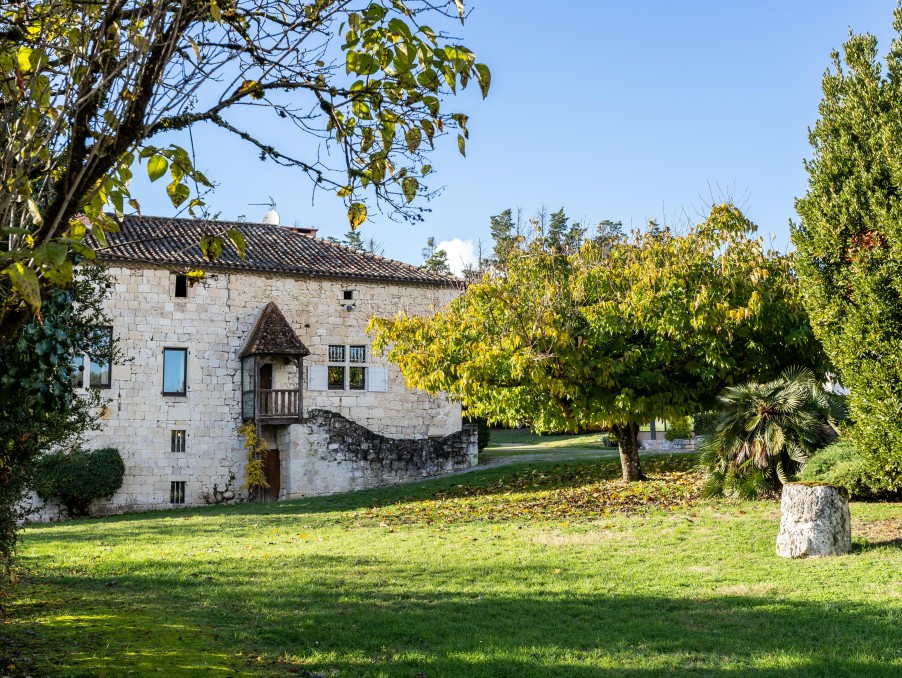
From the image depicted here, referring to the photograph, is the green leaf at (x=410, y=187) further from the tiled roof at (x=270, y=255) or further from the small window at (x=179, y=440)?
the small window at (x=179, y=440)

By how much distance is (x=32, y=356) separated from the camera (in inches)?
250

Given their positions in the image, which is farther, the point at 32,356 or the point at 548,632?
the point at 548,632

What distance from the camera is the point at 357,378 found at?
2719 cm

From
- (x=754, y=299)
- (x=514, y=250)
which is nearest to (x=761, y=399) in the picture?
(x=754, y=299)

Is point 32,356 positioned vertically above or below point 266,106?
below

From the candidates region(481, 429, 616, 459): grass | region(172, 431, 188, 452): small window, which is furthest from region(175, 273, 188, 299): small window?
region(481, 429, 616, 459): grass

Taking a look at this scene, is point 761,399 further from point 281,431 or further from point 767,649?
point 281,431

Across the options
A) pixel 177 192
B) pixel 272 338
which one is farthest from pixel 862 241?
pixel 272 338

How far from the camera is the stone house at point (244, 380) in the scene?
24.2 m

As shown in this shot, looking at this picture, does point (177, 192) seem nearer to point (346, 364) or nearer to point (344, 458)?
point (344, 458)

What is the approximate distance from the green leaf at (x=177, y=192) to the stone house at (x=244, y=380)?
18651 millimetres

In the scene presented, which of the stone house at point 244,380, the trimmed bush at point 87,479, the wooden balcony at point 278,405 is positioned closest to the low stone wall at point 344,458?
the stone house at point 244,380

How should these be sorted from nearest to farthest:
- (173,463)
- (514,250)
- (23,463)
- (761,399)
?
(23,463) → (761,399) → (514,250) → (173,463)

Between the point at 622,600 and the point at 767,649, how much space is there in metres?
2.02
